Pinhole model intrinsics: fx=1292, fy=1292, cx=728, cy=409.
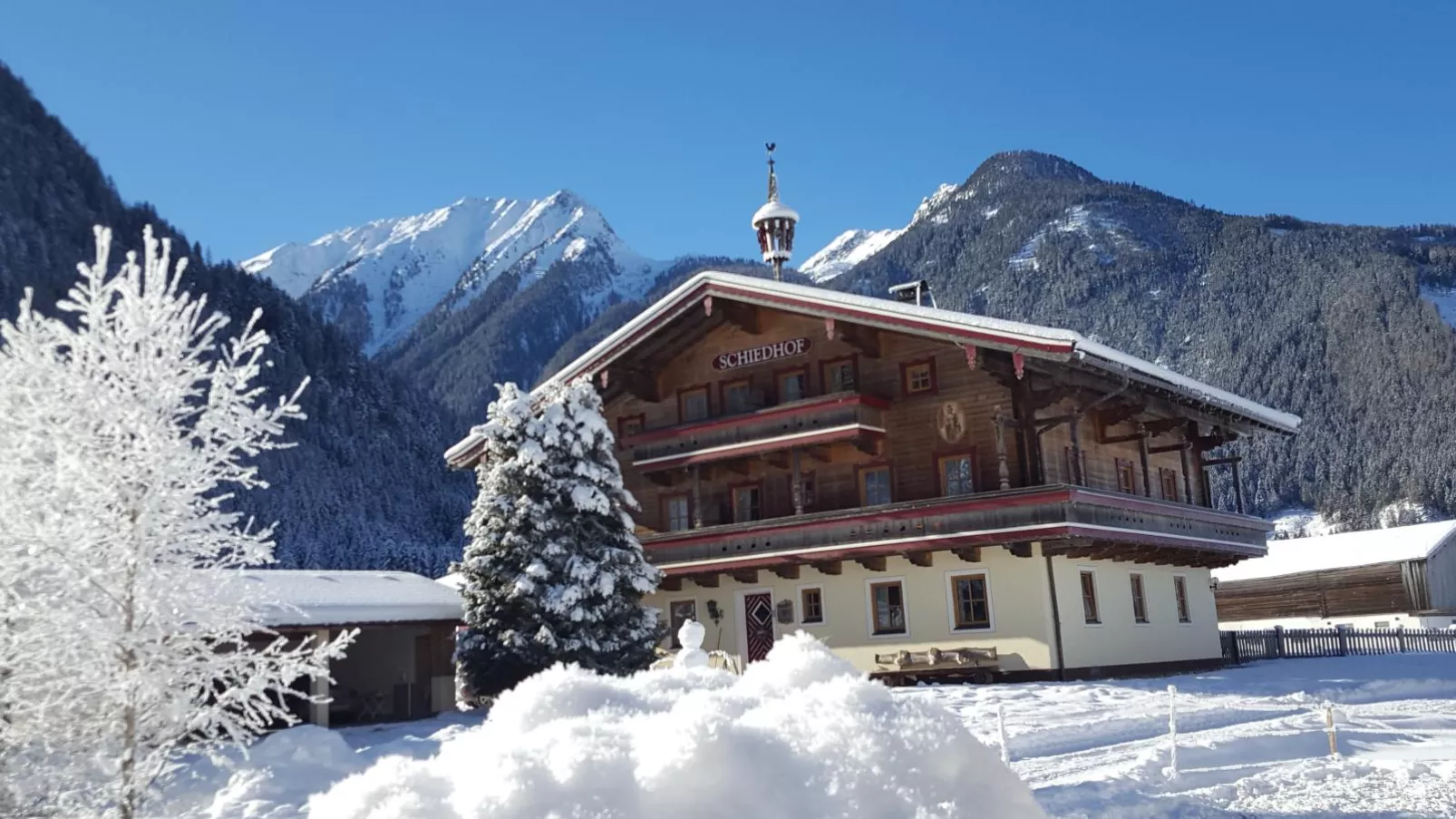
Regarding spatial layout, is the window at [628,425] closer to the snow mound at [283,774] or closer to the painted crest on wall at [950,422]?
the painted crest on wall at [950,422]

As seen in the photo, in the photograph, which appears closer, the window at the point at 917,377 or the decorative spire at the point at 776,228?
the window at the point at 917,377

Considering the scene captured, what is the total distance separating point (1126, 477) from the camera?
1369 inches

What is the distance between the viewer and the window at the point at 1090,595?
30.4 metres

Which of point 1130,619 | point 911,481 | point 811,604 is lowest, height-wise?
point 1130,619

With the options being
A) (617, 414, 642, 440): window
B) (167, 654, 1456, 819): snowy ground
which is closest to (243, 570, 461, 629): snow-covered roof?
(167, 654, 1456, 819): snowy ground

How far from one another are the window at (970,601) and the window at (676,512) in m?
8.90

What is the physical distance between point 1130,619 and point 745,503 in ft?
33.9

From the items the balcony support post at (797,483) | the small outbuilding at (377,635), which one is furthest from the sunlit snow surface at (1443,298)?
the small outbuilding at (377,635)

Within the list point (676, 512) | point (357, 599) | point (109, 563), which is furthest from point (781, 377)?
point (109, 563)

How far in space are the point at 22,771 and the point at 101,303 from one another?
341cm

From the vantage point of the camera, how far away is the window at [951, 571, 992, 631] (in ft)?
97.7

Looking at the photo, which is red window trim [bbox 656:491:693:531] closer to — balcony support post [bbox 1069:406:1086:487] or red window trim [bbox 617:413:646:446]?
red window trim [bbox 617:413:646:446]

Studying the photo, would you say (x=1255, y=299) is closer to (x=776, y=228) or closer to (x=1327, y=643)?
(x=1327, y=643)

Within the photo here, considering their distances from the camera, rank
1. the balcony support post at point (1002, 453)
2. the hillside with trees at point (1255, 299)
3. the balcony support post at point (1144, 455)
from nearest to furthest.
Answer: the balcony support post at point (1002, 453), the balcony support post at point (1144, 455), the hillside with trees at point (1255, 299)
